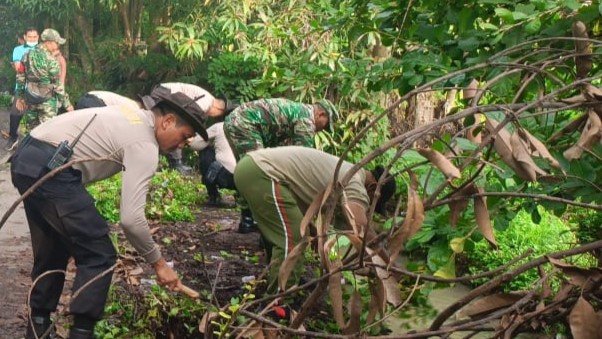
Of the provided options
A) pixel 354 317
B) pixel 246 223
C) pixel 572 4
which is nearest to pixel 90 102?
pixel 246 223

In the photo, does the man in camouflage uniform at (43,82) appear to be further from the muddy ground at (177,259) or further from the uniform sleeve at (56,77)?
the muddy ground at (177,259)

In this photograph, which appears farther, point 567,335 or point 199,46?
point 199,46

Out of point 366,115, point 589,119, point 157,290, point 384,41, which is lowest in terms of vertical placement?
point 366,115

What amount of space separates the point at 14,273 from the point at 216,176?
3.51 meters

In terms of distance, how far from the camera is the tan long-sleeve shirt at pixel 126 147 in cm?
451

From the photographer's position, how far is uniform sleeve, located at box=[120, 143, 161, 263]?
4484mm

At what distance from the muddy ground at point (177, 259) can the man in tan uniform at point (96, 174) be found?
53cm

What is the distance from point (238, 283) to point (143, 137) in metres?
2.61

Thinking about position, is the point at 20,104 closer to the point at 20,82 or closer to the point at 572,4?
the point at 20,82

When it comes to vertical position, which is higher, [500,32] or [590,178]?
[500,32]

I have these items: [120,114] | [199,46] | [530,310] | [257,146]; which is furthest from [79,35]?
[530,310]

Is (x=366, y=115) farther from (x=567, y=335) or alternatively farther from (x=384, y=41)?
(x=567, y=335)

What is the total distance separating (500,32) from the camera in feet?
11.9

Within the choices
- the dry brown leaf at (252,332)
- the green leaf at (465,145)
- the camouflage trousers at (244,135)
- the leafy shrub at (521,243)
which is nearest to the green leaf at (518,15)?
the green leaf at (465,145)
